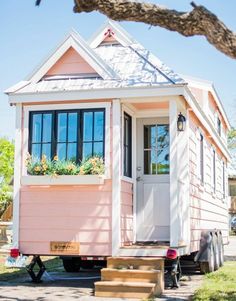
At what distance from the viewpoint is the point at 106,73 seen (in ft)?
32.6

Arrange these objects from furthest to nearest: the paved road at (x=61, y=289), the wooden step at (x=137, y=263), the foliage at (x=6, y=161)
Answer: the foliage at (x=6, y=161), the wooden step at (x=137, y=263), the paved road at (x=61, y=289)

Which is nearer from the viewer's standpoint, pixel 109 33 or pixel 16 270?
pixel 109 33

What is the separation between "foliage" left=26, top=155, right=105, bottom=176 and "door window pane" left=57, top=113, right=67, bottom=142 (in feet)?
1.38

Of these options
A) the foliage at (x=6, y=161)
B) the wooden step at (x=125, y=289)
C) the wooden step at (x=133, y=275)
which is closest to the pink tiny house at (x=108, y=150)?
the wooden step at (x=133, y=275)

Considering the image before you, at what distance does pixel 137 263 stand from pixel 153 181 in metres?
2.36

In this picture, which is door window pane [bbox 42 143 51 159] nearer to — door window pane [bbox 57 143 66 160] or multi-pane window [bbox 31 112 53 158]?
multi-pane window [bbox 31 112 53 158]

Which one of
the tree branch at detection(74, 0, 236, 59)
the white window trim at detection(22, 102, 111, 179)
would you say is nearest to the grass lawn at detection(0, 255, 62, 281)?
the white window trim at detection(22, 102, 111, 179)

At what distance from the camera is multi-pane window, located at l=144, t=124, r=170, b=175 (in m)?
11.0

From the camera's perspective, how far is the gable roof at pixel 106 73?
9.65 meters

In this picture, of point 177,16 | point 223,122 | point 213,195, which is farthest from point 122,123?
point 223,122

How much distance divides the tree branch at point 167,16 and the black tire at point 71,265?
7794mm

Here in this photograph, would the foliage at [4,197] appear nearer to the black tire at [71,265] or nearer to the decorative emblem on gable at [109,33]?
the black tire at [71,265]

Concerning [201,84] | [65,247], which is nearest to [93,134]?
[65,247]

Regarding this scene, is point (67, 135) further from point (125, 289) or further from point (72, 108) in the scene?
point (125, 289)
